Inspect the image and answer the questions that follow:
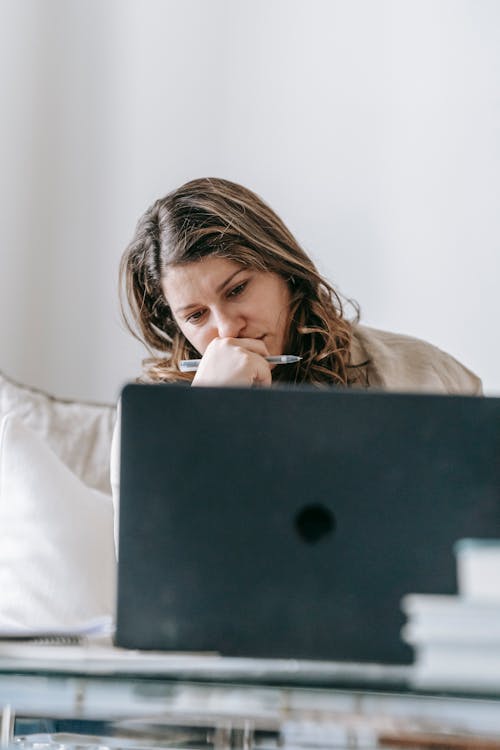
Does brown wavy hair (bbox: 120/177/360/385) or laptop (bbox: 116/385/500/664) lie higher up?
brown wavy hair (bbox: 120/177/360/385)

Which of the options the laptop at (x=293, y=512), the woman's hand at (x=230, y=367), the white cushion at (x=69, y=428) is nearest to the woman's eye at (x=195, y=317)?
the woman's hand at (x=230, y=367)

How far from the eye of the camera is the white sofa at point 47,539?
1.32m

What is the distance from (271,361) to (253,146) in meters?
0.66

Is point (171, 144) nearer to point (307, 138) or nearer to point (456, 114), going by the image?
point (307, 138)

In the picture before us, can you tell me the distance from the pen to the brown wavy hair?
0.02 metres

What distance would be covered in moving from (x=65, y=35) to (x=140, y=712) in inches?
67.4

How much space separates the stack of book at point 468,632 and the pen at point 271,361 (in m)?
0.89

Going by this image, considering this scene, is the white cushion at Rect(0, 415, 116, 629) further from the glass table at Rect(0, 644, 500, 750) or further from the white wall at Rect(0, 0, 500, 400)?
the glass table at Rect(0, 644, 500, 750)

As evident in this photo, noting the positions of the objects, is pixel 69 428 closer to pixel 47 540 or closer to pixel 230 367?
pixel 47 540

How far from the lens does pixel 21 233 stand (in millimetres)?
1974

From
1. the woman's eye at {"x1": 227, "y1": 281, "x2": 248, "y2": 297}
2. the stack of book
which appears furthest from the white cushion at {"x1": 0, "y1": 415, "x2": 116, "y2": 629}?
the stack of book

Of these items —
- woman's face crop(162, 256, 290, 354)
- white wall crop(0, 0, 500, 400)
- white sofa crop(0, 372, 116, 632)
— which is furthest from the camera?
white wall crop(0, 0, 500, 400)

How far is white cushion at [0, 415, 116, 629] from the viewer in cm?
132

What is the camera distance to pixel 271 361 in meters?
1.51
